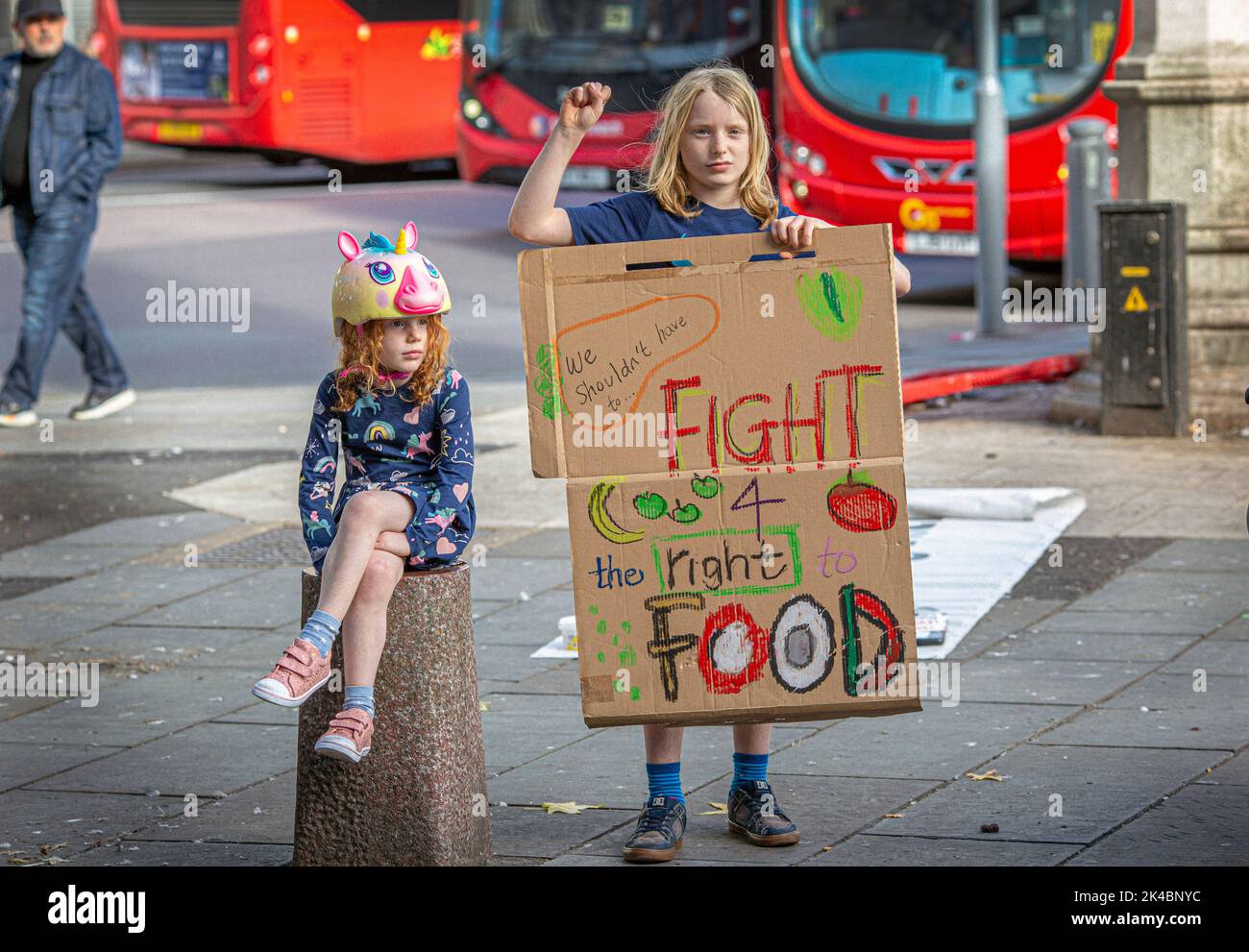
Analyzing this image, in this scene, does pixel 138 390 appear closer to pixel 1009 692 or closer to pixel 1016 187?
pixel 1016 187

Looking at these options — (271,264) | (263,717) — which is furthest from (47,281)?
(271,264)

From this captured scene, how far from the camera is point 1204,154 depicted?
10289 mm

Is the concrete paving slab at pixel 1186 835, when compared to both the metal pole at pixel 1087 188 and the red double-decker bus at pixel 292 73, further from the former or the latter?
the red double-decker bus at pixel 292 73

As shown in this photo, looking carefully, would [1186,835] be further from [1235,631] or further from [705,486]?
[1235,631]

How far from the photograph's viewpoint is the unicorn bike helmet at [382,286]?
454 centimetres

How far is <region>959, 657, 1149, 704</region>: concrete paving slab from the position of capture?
6.02 metres

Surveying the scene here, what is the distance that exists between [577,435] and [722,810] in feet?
3.75

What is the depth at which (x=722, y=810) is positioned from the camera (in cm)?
507

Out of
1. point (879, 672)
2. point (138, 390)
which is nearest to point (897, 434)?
point (879, 672)

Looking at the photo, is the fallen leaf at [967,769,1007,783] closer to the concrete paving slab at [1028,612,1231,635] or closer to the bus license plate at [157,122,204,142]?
the concrete paving slab at [1028,612,1231,635]

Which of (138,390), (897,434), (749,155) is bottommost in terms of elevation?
(138,390)

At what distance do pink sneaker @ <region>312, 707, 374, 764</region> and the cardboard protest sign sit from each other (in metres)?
0.45

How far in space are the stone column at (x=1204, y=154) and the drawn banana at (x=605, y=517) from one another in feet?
20.7
